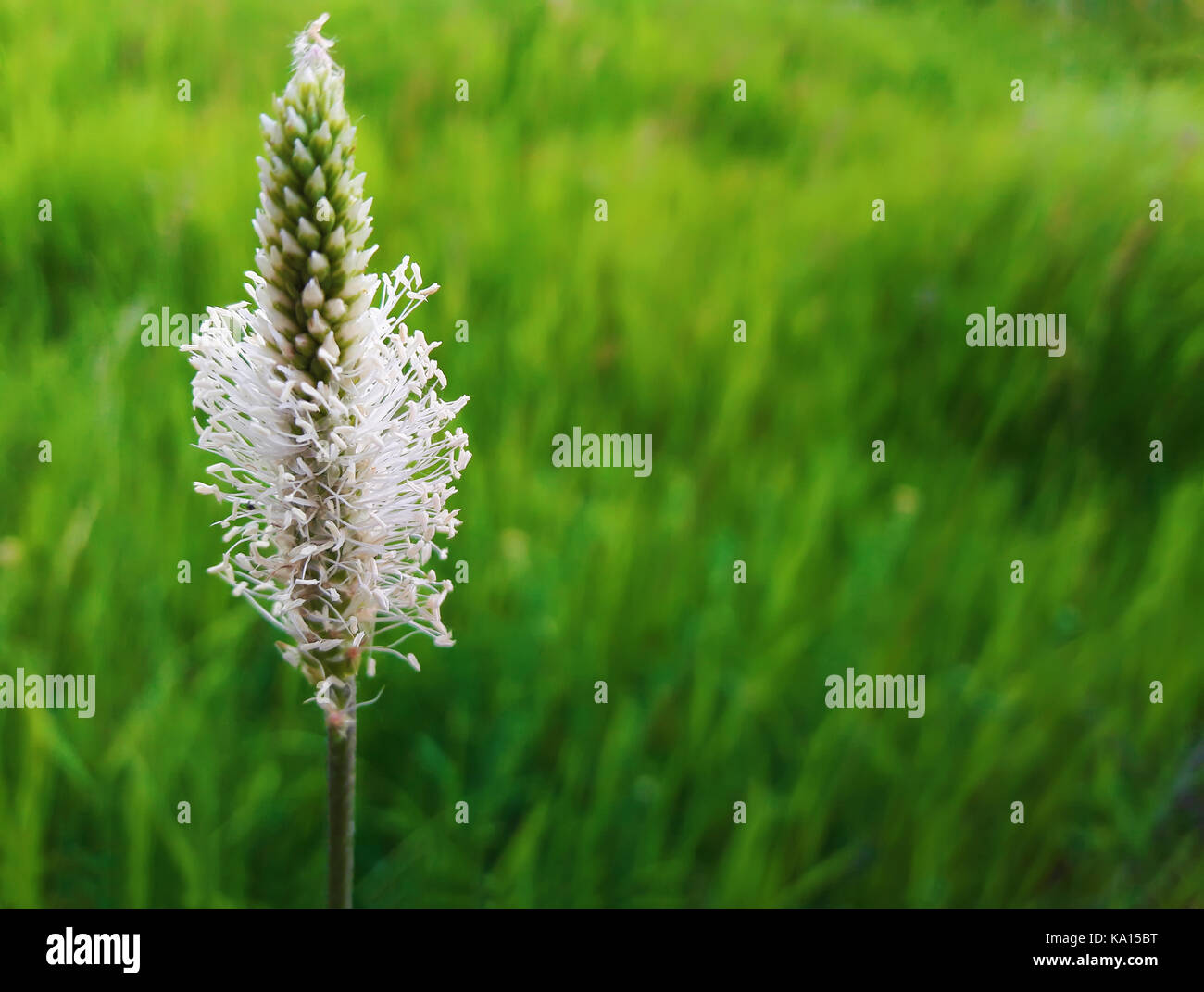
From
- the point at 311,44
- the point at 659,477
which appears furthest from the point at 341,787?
the point at 659,477

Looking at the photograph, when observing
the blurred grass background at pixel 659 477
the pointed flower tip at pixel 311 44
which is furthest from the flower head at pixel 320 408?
the blurred grass background at pixel 659 477

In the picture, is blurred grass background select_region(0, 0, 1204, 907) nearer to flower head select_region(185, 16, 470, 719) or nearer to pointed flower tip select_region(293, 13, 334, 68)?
flower head select_region(185, 16, 470, 719)

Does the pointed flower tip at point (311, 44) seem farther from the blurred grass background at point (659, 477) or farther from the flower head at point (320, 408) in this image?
the blurred grass background at point (659, 477)

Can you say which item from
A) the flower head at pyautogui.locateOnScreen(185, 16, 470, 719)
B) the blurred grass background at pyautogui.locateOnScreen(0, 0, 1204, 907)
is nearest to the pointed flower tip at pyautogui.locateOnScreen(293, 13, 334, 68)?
the flower head at pyautogui.locateOnScreen(185, 16, 470, 719)

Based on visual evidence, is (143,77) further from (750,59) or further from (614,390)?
(750,59)
